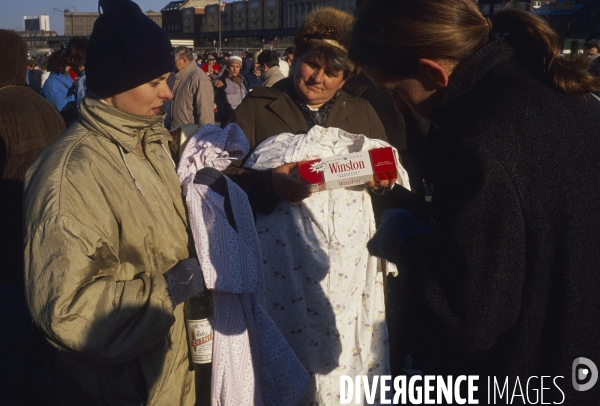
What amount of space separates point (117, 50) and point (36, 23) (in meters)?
165

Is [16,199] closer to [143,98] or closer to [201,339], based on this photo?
[143,98]

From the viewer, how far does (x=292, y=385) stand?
2.31m

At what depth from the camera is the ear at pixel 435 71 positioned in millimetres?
1469

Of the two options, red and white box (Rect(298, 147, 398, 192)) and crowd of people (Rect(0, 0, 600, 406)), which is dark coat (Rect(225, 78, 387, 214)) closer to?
crowd of people (Rect(0, 0, 600, 406))

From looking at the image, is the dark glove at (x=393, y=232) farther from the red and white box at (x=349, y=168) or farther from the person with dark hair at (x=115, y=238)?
the person with dark hair at (x=115, y=238)

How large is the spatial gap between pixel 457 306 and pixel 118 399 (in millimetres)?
1195

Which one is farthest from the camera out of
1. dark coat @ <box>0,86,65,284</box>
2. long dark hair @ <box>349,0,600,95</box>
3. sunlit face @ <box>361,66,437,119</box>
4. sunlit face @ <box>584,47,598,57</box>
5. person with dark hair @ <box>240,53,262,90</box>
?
person with dark hair @ <box>240,53,262,90</box>

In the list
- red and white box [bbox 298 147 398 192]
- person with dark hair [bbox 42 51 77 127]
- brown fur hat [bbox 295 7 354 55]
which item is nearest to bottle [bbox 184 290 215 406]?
red and white box [bbox 298 147 398 192]

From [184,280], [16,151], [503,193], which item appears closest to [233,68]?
[16,151]

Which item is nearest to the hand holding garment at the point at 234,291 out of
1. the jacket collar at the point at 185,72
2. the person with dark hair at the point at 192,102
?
the person with dark hair at the point at 192,102

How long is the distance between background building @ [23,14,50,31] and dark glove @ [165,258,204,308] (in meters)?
155

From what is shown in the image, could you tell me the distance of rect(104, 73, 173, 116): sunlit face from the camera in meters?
1.92

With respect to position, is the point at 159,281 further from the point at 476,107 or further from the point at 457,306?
the point at 476,107

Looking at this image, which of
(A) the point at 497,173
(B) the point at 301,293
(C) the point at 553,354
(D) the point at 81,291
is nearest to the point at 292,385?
(B) the point at 301,293
